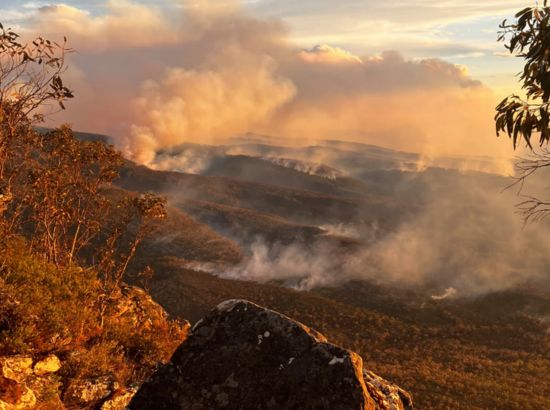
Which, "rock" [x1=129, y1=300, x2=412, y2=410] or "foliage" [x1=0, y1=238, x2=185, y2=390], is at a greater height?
"rock" [x1=129, y1=300, x2=412, y2=410]

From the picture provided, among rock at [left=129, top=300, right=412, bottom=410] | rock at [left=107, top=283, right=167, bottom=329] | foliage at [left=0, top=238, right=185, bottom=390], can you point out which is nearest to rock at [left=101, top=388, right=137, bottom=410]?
foliage at [left=0, top=238, right=185, bottom=390]

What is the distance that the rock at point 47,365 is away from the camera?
7688 millimetres

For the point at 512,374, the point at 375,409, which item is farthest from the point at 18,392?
the point at 512,374

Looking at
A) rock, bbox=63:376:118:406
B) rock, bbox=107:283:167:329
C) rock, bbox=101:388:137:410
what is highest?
rock, bbox=63:376:118:406

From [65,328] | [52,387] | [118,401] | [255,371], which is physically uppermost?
[255,371]

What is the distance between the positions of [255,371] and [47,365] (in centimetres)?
381

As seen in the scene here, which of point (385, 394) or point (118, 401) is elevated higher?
point (385, 394)

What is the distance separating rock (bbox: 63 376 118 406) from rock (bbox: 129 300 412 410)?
7.82ft

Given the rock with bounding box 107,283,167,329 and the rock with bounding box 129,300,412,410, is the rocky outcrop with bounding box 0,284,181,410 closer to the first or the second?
the rock with bounding box 129,300,412,410

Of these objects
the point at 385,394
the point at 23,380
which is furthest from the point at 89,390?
the point at 385,394

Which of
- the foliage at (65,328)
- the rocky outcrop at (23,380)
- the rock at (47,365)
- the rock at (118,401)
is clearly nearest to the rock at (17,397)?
the rocky outcrop at (23,380)

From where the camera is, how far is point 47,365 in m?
7.86

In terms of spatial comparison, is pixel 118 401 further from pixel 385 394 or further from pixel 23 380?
pixel 385 394

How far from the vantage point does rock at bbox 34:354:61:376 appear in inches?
303
